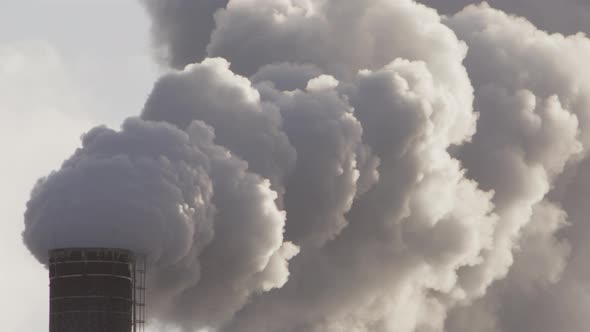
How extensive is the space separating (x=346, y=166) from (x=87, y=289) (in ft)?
80.5

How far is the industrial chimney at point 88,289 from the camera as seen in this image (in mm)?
124500

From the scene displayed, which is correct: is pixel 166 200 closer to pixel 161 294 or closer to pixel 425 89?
pixel 161 294

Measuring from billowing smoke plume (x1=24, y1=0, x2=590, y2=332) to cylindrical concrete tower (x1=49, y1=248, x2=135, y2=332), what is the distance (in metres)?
0.97

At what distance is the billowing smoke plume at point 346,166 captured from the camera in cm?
12762

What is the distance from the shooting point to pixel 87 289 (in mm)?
124688

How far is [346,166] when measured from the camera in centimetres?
14325

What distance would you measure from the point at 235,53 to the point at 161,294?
985 inches

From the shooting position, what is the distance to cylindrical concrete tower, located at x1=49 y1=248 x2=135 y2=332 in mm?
124438

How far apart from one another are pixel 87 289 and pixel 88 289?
0.08 m

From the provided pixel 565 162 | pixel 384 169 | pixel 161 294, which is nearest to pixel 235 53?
pixel 384 169

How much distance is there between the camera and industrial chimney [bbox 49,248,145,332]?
4902 inches

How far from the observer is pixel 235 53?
506ft

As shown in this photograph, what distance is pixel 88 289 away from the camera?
125m

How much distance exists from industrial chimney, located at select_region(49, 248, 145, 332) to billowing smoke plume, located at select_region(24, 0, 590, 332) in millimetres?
944
